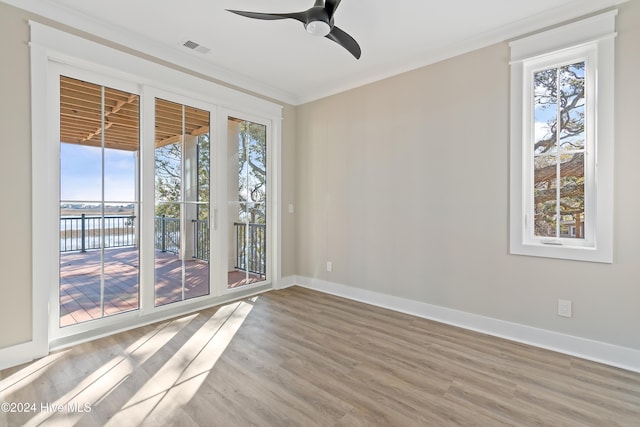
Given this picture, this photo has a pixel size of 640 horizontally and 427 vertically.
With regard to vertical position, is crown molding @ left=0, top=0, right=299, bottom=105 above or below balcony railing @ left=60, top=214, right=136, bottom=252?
above

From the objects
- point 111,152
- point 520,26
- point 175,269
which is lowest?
point 175,269

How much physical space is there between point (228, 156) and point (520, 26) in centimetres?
328

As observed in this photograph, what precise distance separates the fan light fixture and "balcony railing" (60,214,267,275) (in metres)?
2.35

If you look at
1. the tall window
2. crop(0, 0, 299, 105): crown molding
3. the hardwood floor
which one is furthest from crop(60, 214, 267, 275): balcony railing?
the tall window

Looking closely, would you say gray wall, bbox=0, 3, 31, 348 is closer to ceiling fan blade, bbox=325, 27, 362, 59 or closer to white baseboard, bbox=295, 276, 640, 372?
ceiling fan blade, bbox=325, 27, 362, 59

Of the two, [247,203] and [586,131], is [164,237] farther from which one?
[586,131]

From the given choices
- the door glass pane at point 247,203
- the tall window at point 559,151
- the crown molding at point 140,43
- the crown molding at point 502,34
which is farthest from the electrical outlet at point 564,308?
the crown molding at point 140,43

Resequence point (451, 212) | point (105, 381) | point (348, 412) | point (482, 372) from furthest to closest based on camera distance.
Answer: point (451, 212) < point (482, 372) < point (105, 381) < point (348, 412)

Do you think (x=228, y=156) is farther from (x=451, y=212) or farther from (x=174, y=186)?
(x=451, y=212)

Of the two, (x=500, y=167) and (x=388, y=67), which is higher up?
(x=388, y=67)

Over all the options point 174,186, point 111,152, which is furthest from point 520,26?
point 111,152

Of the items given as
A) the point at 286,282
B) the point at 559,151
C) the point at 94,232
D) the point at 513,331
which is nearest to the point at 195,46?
the point at 94,232

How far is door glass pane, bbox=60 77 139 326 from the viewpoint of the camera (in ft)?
8.55

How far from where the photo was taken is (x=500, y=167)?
2.83 meters
